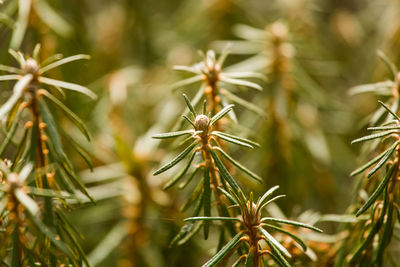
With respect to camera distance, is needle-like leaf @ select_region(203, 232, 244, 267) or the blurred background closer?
needle-like leaf @ select_region(203, 232, 244, 267)

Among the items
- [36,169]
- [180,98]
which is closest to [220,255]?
[36,169]

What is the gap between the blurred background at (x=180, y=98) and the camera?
2.53ft

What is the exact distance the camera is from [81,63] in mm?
953

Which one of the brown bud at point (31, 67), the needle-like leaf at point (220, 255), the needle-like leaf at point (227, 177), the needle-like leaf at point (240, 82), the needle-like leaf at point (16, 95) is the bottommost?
the needle-like leaf at point (220, 255)

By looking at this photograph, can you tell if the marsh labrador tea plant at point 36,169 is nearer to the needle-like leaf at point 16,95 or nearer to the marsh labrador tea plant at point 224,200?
the needle-like leaf at point 16,95

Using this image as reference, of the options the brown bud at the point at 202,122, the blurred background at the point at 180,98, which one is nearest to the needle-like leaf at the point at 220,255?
the brown bud at the point at 202,122

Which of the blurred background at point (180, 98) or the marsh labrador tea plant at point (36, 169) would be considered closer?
the marsh labrador tea plant at point (36, 169)

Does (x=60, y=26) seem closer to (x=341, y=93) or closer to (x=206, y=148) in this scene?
(x=206, y=148)

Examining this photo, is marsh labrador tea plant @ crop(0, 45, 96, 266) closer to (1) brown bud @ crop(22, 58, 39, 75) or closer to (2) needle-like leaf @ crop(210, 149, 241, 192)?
(1) brown bud @ crop(22, 58, 39, 75)

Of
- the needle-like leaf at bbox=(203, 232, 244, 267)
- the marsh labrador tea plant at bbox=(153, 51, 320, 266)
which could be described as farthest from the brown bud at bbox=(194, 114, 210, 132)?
the needle-like leaf at bbox=(203, 232, 244, 267)

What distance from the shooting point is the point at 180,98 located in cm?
95

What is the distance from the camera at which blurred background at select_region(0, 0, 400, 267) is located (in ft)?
2.53

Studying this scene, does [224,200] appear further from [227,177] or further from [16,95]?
[16,95]

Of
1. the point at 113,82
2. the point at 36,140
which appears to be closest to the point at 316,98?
the point at 113,82
